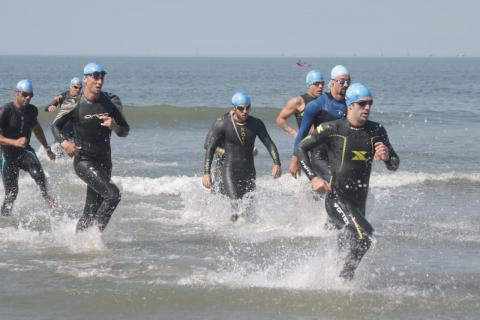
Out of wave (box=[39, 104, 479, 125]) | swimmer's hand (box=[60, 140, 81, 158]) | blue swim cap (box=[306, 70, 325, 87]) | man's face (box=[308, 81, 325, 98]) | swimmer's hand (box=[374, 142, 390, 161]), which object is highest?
blue swim cap (box=[306, 70, 325, 87])

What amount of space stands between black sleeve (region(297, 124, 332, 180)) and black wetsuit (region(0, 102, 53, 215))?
4.72 m

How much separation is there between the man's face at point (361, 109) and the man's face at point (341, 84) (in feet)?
5.87

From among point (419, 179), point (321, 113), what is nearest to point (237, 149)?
point (321, 113)

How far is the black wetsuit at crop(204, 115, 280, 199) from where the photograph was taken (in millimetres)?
11039

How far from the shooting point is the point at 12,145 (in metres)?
10.9

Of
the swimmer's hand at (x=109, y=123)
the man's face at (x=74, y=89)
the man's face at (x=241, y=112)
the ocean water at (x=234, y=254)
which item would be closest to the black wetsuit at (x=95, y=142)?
the swimmer's hand at (x=109, y=123)

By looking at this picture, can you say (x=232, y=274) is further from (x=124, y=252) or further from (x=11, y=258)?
(x=11, y=258)

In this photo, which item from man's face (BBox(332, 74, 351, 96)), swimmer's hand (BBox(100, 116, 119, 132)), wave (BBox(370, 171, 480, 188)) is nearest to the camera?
swimmer's hand (BBox(100, 116, 119, 132))

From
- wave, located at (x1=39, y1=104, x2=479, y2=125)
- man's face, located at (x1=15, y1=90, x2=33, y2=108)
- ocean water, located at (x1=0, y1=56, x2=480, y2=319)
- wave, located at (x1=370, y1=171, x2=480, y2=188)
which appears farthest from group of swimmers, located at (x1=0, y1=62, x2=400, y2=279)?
wave, located at (x1=39, y1=104, x2=479, y2=125)

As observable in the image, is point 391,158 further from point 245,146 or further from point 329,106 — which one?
point 245,146

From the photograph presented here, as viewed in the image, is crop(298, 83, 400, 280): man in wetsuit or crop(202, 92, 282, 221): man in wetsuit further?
crop(202, 92, 282, 221): man in wetsuit

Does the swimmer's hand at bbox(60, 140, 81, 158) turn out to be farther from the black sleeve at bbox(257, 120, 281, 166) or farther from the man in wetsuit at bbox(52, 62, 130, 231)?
the black sleeve at bbox(257, 120, 281, 166)

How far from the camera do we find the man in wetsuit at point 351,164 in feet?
23.7

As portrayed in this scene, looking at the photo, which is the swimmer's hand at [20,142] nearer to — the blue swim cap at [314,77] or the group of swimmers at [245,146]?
the group of swimmers at [245,146]
